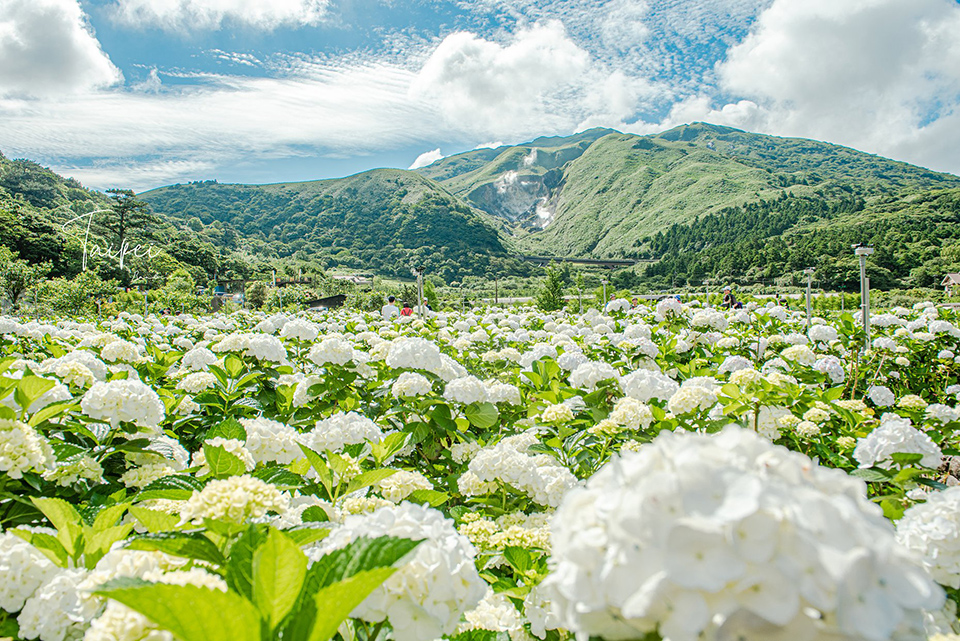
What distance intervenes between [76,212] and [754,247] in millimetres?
98041

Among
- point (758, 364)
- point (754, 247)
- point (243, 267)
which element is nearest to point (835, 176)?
point (754, 247)

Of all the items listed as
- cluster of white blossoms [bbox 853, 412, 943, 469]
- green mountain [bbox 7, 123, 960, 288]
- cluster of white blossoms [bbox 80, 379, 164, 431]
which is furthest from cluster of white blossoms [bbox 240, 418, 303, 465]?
green mountain [bbox 7, 123, 960, 288]

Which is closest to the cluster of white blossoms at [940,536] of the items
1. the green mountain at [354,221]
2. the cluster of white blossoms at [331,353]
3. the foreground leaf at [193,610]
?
the foreground leaf at [193,610]

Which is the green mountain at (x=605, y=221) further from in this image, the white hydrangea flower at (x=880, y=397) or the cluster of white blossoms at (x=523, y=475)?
the white hydrangea flower at (x=880, y=397)

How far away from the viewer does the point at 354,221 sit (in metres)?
134

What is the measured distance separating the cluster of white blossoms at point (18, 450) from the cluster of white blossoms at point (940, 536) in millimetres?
2349

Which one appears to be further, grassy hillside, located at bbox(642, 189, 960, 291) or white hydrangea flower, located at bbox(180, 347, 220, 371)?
grassy hillside, located at bbox(642, 189, 960, 291)

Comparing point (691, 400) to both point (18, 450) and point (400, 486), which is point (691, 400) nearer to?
point (400, 486)

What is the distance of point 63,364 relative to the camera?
2.25 m

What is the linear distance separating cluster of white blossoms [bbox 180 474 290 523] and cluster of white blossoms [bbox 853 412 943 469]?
2182 millimetres

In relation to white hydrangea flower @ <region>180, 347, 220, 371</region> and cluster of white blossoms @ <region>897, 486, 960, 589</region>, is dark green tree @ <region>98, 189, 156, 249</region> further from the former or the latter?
cluster of white blossoms @ <region>897, 486, 960, 589</region>

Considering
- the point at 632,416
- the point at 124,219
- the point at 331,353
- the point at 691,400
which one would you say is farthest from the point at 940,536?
the point at 124,219

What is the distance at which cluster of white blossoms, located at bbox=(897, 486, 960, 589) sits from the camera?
121 cm

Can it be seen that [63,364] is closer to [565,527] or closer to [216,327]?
[565,527]
